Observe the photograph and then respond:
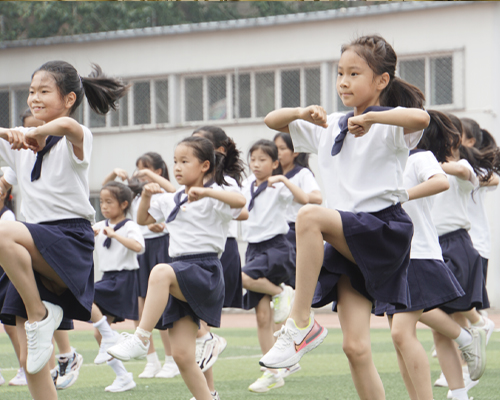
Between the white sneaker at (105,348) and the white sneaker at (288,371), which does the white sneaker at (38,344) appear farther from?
the white sneaker at (288,371)

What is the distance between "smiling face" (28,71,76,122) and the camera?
13.5ft

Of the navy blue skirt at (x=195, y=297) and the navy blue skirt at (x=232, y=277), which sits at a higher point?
the navy blue skirt at (x=195, y=297)

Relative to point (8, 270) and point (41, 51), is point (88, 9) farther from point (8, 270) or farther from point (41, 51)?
point (8, 270)

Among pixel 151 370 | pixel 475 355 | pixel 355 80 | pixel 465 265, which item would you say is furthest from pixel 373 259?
pixel 151 370

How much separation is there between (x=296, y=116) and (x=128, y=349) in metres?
1.50

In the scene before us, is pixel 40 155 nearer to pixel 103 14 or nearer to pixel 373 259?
pixel 373 259

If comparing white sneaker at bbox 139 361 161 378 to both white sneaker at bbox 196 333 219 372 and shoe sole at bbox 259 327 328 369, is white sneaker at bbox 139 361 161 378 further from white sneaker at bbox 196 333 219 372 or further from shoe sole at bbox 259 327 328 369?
shoe sole at bbox 259 327 328 369

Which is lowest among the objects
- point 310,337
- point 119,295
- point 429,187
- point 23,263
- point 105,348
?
point 105,348

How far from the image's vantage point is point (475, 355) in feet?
17.5

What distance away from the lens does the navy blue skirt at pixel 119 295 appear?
6730mm

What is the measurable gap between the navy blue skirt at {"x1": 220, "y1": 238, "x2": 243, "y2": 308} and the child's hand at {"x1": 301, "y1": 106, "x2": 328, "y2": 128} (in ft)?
8.65

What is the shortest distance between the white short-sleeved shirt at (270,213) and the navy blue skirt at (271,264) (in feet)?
0.25

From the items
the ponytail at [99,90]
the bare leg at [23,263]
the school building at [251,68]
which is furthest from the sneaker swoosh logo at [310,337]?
the school building at [251,68]

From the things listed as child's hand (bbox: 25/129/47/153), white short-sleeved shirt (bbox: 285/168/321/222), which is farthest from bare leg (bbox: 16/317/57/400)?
white short-sleeved shirt (bbox: 285/168/321/222)
